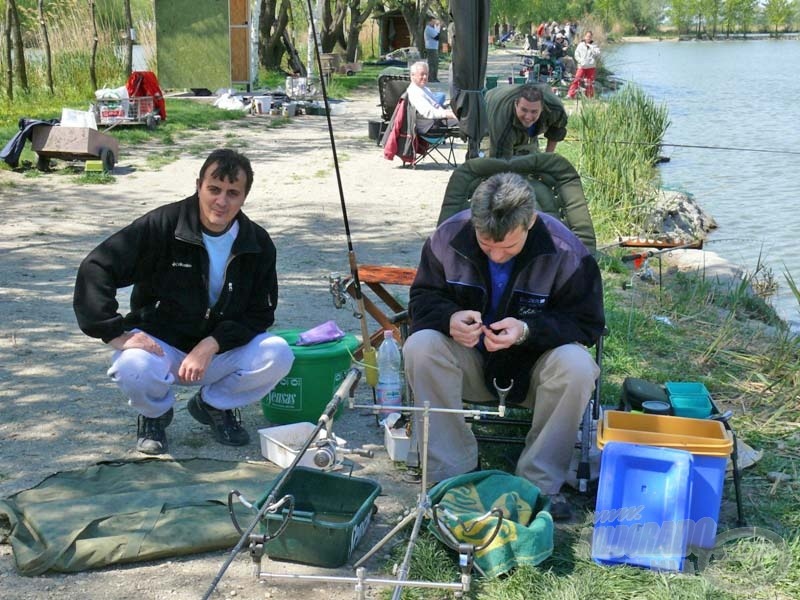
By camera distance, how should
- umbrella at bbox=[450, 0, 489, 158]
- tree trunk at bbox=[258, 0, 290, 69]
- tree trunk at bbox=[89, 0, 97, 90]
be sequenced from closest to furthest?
umbrella at bbox=[450, 0, 489, 158]
tree trunk at bbox=[89, 0, 97, 90]
tree trunk at bbox=[258, 0, 290, 69]

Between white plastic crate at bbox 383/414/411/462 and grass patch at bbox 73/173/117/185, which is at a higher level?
grass patch at bbox 73/173/117/185

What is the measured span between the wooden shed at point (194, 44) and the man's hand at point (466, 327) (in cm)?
1577

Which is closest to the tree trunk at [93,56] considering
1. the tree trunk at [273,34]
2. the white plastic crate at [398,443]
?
the tree trunk at [273,34]

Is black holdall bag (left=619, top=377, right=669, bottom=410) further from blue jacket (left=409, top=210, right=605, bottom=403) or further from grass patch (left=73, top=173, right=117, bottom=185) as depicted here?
grass patch (left=73, top=173, right=117, bottom=185)

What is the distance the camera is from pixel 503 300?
3.81m

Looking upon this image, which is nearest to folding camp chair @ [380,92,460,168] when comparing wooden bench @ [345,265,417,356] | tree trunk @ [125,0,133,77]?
tree trunk @ [125,0,133,77]

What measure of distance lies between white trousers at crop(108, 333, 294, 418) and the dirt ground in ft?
0.70

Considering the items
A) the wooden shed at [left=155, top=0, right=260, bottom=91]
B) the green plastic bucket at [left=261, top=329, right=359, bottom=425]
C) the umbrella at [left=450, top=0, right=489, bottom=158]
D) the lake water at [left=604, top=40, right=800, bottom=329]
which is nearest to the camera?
the green plastic bucket at [left=261, top=329, right=359, bottom=425]

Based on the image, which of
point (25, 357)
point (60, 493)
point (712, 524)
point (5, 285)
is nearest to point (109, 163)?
point (5, 285)

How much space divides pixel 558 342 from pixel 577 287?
0.78 feet

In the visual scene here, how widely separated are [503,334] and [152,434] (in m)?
1.44

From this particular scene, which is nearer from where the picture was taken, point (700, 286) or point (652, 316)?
point (652, 316)

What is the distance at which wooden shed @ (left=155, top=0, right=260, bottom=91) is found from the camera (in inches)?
729

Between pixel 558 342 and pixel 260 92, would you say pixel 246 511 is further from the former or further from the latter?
pixel 260 92
